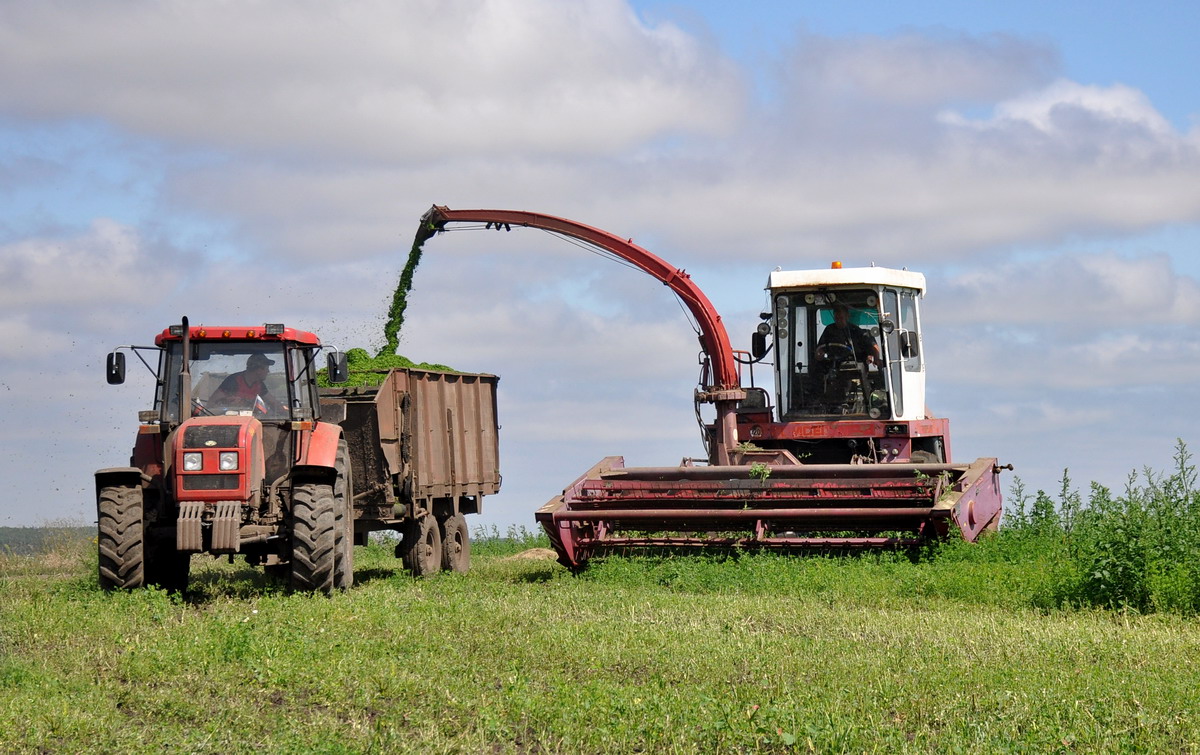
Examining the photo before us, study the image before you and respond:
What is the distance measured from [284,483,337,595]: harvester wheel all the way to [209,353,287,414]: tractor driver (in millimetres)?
1227

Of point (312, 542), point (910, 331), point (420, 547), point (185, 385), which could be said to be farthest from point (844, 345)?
point (185, 385)

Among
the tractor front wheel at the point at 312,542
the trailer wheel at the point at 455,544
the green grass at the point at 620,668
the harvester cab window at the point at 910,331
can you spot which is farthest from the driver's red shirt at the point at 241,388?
the harvester cab window at the point at 910,331

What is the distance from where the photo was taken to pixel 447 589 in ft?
43.6

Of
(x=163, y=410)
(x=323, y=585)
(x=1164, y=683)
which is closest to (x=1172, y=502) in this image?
(x=1164, y=683)

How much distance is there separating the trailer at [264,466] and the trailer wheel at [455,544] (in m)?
0.82

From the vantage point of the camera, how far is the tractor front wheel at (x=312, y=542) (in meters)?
11.8

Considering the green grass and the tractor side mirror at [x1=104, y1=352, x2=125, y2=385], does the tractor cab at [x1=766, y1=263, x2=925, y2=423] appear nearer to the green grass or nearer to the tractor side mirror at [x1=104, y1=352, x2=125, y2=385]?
the green grass

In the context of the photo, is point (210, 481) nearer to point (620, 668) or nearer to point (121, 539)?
point (121, 539)

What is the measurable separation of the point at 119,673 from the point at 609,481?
7774mm

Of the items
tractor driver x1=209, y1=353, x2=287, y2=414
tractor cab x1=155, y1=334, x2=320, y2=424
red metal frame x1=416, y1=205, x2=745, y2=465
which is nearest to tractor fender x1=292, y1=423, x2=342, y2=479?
tractor cab x1=155, y1=334, x2=320, y2=424

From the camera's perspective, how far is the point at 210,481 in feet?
38.7

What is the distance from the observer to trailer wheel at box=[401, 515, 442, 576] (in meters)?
15.4

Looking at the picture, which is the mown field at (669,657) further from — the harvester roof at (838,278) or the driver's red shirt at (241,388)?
the harvester roof at (838,278)

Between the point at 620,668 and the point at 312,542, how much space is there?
446 cm
